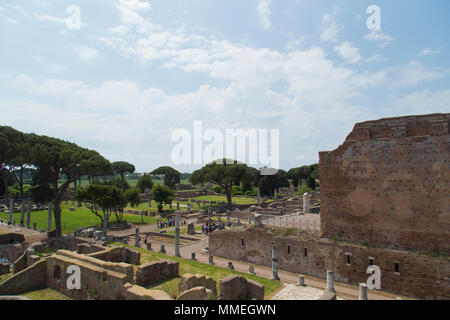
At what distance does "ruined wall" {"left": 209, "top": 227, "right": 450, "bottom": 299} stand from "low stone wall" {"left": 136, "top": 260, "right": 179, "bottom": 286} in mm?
7101

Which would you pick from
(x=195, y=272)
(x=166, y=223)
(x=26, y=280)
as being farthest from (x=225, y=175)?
(x=26, y=280)

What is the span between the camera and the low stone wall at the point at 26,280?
498 inches

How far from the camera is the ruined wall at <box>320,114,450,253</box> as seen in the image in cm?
1457

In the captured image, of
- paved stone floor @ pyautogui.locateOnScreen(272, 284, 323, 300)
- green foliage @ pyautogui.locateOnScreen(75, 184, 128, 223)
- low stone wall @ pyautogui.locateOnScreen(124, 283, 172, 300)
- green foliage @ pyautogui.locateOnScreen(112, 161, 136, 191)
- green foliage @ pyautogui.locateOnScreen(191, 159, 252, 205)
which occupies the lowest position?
paved stone floor @ pyautogui.locateOnScreen(272, 284, 323, 300)

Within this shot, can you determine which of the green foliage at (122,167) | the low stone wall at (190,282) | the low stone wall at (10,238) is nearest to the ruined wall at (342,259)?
the low stone wall at (190,282)

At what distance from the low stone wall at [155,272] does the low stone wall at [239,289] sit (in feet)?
15.1

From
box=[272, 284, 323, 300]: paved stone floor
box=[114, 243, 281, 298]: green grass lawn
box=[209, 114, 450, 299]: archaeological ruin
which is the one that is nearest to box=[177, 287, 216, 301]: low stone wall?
box=[114, 243, 281, 298]: green grass lawn

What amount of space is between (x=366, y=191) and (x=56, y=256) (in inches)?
702

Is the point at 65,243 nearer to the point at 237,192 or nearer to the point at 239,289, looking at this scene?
the point at 239,289

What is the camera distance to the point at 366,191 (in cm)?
1681

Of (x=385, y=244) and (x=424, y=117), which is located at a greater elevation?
(x=424, y=117)

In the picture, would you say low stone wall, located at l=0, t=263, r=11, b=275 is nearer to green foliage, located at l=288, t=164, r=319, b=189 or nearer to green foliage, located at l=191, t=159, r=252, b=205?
green foliage, located at l=191, t=159, r=252, b=205
